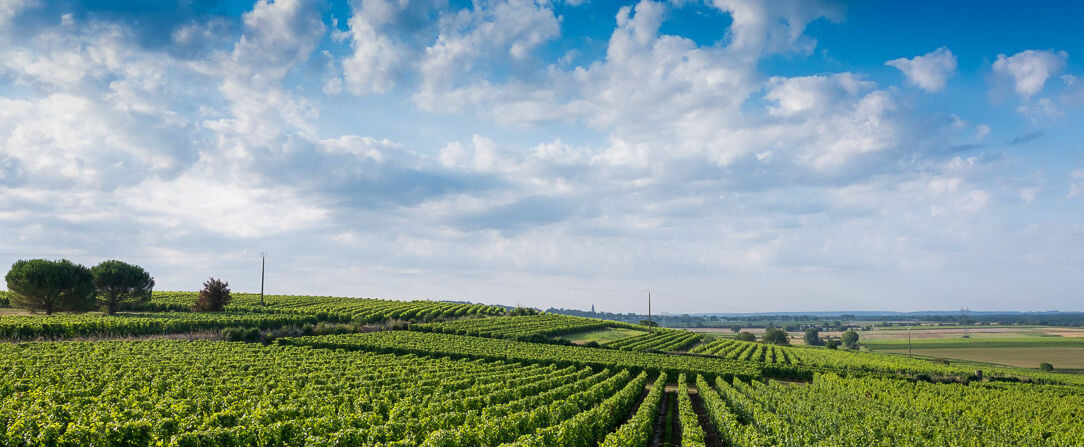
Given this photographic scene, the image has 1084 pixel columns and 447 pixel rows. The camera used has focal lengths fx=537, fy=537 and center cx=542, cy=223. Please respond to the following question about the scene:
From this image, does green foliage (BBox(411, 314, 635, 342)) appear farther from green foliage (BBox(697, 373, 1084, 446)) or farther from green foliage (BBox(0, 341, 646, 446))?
green foliage (BBox(697, 373, 1084, 446))

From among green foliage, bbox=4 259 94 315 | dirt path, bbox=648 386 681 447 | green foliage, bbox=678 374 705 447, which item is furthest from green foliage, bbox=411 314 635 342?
green foliage, bbox=678 374 705 447

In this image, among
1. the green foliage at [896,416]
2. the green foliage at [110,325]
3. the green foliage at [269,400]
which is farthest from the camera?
the green foliage at [110,325]

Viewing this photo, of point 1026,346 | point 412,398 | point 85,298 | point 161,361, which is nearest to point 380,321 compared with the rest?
point 85,298

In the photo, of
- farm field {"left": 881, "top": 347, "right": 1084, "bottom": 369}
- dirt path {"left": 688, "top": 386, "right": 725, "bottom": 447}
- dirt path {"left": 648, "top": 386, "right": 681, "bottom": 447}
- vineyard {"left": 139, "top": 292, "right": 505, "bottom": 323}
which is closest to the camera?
dirt path {"left": 648, "top": 386, "right": 681, "bottom": 447}

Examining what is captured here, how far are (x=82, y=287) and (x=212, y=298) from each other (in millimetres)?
16048

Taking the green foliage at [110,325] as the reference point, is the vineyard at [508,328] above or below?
below

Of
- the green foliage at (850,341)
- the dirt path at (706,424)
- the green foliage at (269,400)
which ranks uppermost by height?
the green foliage at (269,400)

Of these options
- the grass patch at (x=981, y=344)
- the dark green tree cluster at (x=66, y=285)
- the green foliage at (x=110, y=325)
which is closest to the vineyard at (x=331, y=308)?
the dark green tree cluster at (x=66, y=285)

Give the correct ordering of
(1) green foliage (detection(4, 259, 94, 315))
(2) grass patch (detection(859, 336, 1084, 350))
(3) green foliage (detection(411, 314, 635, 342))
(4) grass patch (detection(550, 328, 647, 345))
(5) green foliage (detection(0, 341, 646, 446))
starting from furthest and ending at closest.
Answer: (2) grass patch (detection(859, 336, 1084, 350)) → (4) grass patch (detection(550, 328, 647, 345)) → (3) green foliage (detection(411, 314, 635, 342)) → (1) green foliage (detection(4, 259, 94, 315)) → (5) green foliage (detection(0, 341, 646, 446))

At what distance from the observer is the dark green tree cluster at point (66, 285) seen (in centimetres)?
7000

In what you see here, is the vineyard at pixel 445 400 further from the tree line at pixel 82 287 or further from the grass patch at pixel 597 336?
the grass patch at pixel 597 336

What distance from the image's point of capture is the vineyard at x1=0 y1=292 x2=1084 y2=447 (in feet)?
59.0

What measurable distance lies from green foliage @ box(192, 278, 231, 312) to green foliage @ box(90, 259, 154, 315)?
8041 mm

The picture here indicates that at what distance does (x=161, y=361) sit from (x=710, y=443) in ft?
114
